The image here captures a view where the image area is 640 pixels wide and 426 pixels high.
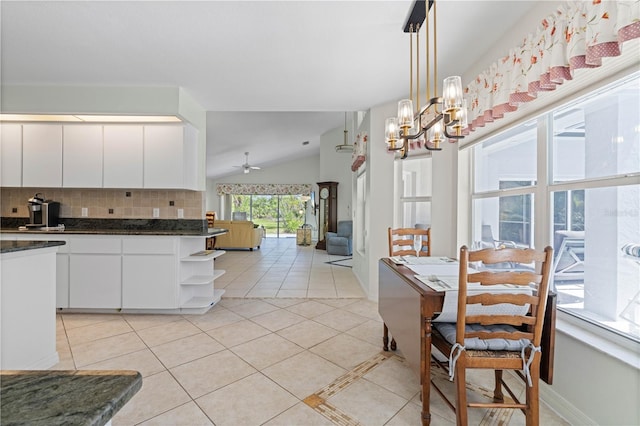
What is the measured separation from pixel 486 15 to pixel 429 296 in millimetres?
1884

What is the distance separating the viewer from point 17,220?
3.37m

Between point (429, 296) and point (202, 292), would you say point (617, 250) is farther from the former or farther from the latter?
point (202, 292)

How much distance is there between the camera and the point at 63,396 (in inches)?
18.2

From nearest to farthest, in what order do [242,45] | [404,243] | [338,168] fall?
Result: [242,45], [404,243], [338,168]

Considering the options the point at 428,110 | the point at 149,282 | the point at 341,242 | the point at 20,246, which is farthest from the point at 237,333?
the point at 341,242

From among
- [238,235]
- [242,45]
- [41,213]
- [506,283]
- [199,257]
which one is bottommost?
[238,235]

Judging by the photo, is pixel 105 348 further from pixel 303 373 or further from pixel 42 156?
pixel 42 156

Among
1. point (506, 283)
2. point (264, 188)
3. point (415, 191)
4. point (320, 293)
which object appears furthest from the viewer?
point (264, 188)

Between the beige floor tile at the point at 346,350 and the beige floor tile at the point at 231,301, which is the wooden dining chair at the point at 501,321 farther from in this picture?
the beige floor tile at the point at 231,301

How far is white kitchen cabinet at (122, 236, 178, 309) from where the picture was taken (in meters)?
2.94

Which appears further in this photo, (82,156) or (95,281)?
(82,156)

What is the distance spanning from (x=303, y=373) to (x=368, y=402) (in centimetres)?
→ 49

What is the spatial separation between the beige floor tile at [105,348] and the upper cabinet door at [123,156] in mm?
1621

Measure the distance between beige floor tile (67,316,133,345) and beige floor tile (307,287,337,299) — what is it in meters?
1.98
